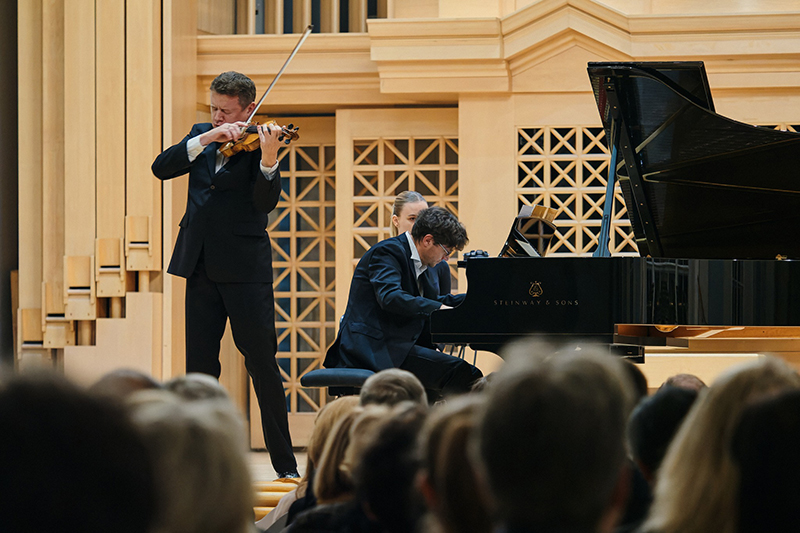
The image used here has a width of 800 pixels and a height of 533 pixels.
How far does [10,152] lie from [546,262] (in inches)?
139

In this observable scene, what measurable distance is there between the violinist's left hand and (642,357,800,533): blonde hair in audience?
227 centimetres

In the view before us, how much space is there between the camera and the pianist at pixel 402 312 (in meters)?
3.75

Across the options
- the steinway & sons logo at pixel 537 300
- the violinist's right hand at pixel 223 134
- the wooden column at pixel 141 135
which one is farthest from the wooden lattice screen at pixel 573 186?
the violinist's right hand at pixel 223 134

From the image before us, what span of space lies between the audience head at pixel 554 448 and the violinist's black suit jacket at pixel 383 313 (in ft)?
8.64

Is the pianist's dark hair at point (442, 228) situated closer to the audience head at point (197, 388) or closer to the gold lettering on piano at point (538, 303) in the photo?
the gold lettering on piano at point (538, 303)

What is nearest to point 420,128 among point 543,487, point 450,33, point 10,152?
point 450,33

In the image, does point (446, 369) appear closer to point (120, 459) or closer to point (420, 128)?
point (420, 128)

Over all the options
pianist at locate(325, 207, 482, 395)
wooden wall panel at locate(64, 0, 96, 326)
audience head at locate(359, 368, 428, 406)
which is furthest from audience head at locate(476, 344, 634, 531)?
wooden wall panel at locate(64, 0, 96, 326)

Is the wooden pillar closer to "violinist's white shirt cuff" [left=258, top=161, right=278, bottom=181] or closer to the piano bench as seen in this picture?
the piano bench

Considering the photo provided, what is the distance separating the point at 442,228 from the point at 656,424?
2256mm

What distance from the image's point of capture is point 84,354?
488 centimetres

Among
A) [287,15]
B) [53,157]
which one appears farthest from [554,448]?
[287,15]

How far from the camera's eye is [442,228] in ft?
12.5

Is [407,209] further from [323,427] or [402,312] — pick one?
[323,427]
